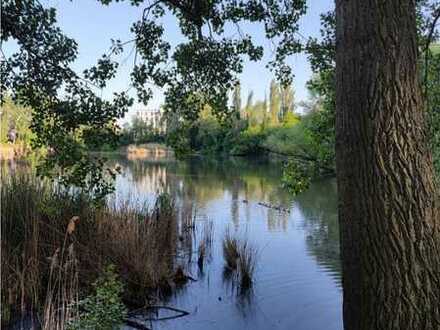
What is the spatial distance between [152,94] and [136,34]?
2.32 feet

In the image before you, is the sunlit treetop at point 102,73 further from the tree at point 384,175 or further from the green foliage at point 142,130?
the green foliage at point 142,130

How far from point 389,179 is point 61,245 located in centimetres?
506

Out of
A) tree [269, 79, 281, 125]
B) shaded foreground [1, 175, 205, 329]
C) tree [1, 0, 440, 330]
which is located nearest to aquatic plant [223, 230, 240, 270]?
shaded foreground [1, 175, 205, 329]

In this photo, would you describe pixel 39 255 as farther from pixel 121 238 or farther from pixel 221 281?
pixel 221 281

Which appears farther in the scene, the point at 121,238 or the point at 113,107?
the point at 121,238

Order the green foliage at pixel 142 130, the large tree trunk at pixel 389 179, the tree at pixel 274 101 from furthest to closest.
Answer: the green foliage at pixel 142 130 < the tree at pixel 274 101 < the large tree trunk at pixel 389 179

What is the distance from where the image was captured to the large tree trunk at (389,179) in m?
2.25

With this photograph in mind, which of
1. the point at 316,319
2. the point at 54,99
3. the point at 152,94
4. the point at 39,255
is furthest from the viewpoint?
the point at 316,319

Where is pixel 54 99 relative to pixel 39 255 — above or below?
above

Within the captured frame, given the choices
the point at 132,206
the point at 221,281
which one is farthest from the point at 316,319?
the point at 132,206

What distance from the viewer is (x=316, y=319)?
21.0 ft

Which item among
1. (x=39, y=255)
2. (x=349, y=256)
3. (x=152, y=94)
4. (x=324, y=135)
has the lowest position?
(x=39, y=255)

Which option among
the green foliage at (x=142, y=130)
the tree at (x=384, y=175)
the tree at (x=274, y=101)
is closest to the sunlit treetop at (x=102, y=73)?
the tree at (x=384, y=175)

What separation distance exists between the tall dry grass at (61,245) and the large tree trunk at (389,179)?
12.6ft
